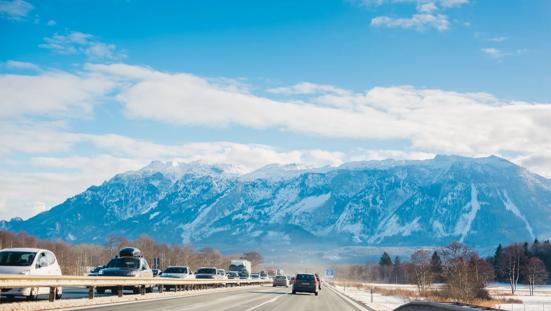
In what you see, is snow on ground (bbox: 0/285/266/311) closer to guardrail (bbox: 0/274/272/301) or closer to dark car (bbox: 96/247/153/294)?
guardrail (bbox: 0/274/272/301)

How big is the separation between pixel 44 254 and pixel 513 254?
6944 inches

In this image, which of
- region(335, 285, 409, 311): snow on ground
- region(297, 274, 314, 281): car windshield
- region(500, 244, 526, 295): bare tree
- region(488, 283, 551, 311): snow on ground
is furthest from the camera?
region(500, 244, 526, 295): bare tree

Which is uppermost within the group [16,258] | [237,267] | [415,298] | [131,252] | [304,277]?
[131,252]

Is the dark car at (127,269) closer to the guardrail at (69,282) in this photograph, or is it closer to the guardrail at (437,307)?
the guardrail at (69,282)

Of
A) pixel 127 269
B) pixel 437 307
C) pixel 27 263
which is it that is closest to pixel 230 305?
pixel 27 263

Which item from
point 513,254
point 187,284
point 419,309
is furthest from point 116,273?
A: point 513,254

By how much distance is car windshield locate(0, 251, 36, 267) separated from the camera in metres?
25.9

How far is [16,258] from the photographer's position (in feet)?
85.9

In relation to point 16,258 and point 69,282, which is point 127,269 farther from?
point 69,282

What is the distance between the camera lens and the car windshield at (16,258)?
2594 centimetres

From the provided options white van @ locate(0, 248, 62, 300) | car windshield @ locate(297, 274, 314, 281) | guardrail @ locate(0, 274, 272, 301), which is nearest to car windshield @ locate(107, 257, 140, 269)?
guardrail @ locate(0, 274, 272, 301)

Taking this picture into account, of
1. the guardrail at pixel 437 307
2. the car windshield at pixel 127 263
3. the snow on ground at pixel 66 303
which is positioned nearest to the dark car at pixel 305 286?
the car windshield at pixel 127 263

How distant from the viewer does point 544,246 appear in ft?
647

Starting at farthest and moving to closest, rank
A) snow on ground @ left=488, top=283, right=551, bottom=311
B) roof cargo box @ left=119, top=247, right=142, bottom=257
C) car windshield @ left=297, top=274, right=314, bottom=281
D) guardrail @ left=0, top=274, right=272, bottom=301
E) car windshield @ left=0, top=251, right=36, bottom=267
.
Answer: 1. snow on ground @ left=488, top=283, right=551, bottom=311
2. car windshield @ left=297, top=274, right=314, bottom=281
3. roof cargo box @ left=119, top=247, right=142, bottom=257
4. car windshield @ left=0, top=251, right=36, bottom=267
5. guardrail @ left=0, top=274, right=272, bottom=301
